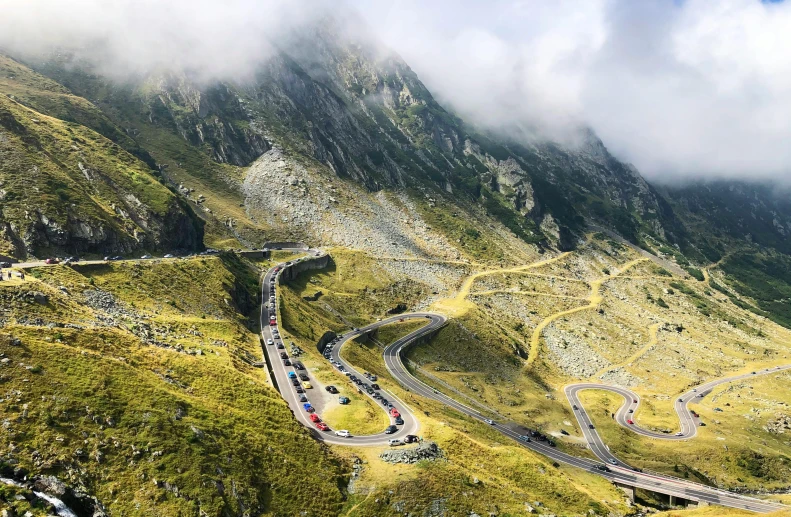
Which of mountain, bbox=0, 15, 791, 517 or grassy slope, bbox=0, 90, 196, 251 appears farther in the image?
grassy slope, bbox=0, 90, 196, 251

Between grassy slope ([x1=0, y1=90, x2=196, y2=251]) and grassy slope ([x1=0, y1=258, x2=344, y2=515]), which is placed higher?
grassy slope ([x1=0, y1=90, x2=196, y2=251])

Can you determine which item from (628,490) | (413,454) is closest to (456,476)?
(413,454)

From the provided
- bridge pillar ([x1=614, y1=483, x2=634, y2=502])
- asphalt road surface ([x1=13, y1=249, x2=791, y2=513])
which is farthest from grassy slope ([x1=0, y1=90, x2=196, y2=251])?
bridge pillar ([x1=614, y1=483, x2=634, y2=502])

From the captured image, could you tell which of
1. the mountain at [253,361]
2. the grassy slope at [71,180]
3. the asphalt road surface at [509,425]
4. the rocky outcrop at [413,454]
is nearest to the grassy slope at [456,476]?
the mountain at [253,361]

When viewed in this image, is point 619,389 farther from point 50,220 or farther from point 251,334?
point 50,220

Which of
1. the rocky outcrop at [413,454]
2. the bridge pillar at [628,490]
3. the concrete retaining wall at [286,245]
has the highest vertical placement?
the concrete retaining wall at [286,245]

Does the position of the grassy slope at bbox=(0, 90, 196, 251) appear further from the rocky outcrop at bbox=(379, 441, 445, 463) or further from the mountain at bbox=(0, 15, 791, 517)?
the rocky outcrop at bbox=(379, 441, 445, 463)

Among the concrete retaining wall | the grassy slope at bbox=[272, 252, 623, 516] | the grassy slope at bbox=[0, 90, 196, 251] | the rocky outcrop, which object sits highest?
the grassy slope at bbox=[0, 90, 196, 251]

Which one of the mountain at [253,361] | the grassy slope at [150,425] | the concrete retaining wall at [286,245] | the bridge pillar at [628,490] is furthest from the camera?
the concrete retaining wall at [286,245]

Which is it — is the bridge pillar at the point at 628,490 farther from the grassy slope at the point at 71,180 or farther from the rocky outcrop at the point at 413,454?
the grassy slope at the point at 71,180

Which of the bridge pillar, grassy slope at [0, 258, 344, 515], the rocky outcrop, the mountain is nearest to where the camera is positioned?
grassy slope at [0, 258, 344, 515]
